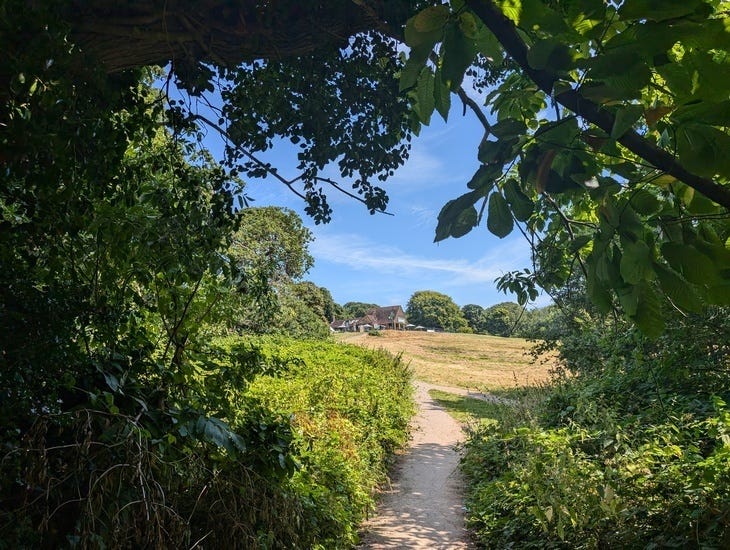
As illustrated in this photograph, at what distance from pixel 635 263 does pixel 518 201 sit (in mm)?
338

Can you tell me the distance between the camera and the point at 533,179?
122cm

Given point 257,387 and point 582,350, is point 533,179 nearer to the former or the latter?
point 257,387

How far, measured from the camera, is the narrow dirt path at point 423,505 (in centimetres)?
506

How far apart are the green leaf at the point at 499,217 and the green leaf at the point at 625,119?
375 mm

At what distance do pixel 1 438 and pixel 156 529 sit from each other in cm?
72

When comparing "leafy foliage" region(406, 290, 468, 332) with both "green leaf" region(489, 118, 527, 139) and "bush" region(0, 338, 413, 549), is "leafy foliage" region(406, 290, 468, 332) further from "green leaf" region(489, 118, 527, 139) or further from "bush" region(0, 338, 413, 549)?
"green leaf" region(489, 118, 527, 139)

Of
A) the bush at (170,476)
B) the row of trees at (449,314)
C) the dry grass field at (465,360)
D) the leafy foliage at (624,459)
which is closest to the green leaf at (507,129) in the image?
the bush at (170,476)

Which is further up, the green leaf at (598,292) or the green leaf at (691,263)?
the green leaf at (691,263)

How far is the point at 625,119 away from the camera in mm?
1000

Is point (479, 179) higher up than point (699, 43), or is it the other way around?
point (699, 43)

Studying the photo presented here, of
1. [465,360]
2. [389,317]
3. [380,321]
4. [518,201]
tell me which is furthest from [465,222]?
[380,321]

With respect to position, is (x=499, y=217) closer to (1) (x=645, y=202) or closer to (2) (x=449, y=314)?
(1) (x=645, y=202)

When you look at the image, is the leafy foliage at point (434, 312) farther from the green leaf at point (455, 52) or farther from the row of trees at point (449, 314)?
the green leaf at point (455, 52)

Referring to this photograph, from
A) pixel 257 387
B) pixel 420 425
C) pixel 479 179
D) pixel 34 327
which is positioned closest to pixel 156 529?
pixel 34 327
